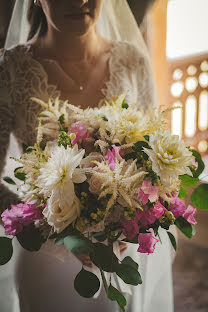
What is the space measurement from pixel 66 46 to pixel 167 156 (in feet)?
2.03

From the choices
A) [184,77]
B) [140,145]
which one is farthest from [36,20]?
[184,77]

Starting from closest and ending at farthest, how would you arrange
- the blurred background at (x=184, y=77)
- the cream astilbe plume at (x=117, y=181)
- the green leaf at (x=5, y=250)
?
the cream astilbe plume at (x=117, y=181)
the green leaf at (x=5, y=250)
the blurred background at (x=184, y=77)

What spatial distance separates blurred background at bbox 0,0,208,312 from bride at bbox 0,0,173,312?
0.17m

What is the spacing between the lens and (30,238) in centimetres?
73

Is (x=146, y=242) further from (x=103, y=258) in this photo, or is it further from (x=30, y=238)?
(x=30, y=238)

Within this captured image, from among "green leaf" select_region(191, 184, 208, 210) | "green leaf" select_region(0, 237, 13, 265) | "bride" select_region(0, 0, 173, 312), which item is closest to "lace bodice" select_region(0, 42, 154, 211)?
"bride" select_region(0, 0, 173, 312)

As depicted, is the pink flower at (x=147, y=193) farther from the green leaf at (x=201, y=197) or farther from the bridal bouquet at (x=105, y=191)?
the green leaf at (x=201, y=197)

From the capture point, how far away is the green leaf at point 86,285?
2.07ft

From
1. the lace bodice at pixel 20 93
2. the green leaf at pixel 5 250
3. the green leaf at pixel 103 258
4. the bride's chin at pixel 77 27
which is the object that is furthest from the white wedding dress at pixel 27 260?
the green leaf at pixel 103 258

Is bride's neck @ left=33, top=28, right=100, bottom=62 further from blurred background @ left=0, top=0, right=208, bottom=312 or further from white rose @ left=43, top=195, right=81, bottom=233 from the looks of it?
white rose @ left=43, top=195, right=81, bottom=233

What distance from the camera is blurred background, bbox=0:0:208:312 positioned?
4.53 ft

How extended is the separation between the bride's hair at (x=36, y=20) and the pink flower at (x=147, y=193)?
2.31 ft

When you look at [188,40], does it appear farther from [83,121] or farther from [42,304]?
[42,304]

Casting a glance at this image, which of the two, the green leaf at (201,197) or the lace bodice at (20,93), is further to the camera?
the lace bodice at (20,93)
